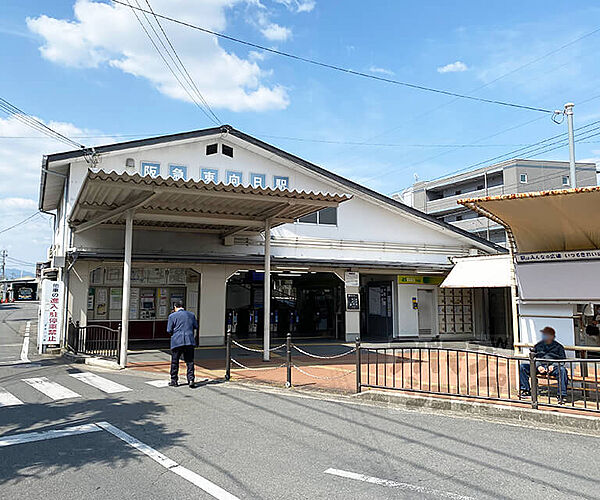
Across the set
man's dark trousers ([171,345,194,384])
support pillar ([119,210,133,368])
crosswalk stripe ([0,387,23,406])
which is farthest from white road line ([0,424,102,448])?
support pillar ([119,210,133,368])

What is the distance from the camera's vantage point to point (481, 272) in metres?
17.7

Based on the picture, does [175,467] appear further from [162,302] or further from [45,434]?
[162,302]

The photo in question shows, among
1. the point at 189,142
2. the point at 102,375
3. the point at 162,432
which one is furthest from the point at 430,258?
the point at 162,432

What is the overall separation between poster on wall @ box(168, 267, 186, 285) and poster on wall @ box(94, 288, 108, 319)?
90.8 inches

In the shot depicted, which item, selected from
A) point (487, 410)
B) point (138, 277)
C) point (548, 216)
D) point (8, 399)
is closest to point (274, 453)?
point (487, 410)

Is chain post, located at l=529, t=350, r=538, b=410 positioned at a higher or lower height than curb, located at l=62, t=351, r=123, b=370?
higher

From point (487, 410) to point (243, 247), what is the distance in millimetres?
11506

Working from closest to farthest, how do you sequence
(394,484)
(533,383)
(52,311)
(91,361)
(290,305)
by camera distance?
(394,484)
(533,383)
(91,361)
(52,311)
(290,305)

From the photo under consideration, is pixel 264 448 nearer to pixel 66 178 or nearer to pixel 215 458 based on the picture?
pixel 215 458

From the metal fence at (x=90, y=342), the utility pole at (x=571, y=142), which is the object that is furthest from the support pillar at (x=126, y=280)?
the utility pole at (x=571, y=142)

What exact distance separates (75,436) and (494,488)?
5.06m

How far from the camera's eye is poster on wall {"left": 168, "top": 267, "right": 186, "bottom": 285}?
61.6 feet

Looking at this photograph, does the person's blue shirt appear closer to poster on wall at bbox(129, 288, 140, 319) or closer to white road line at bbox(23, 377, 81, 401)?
white road line at bbox(23, 377, 81, 401)

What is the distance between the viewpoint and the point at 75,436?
255 inches
